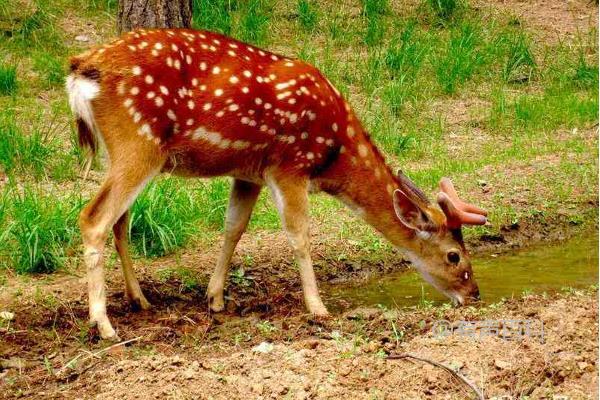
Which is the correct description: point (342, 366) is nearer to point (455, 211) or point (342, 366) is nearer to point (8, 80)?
point (455, 211)

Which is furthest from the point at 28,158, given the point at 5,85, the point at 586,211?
the point at 586,211

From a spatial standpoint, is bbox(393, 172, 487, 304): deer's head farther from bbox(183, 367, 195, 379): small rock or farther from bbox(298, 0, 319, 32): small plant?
bbox(298, 0, 319, 32): small plant

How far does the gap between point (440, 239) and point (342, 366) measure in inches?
89.0

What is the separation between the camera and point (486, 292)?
769cm

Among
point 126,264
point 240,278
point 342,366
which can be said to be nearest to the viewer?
point 342,366

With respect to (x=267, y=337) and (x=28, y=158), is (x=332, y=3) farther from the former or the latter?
(x=267, y=337)

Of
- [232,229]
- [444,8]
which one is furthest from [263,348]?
[444,8]

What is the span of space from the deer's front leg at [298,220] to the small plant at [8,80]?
5038mm

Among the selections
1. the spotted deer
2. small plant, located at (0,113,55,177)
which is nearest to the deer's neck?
the spotted deer

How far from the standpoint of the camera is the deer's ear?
7219 mm

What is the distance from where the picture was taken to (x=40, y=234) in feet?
24.4

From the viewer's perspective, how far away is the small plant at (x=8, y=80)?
11.0m

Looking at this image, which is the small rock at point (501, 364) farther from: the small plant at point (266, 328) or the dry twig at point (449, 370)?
the small plant at point (266, 328)

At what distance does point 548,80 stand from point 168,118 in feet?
25.5
